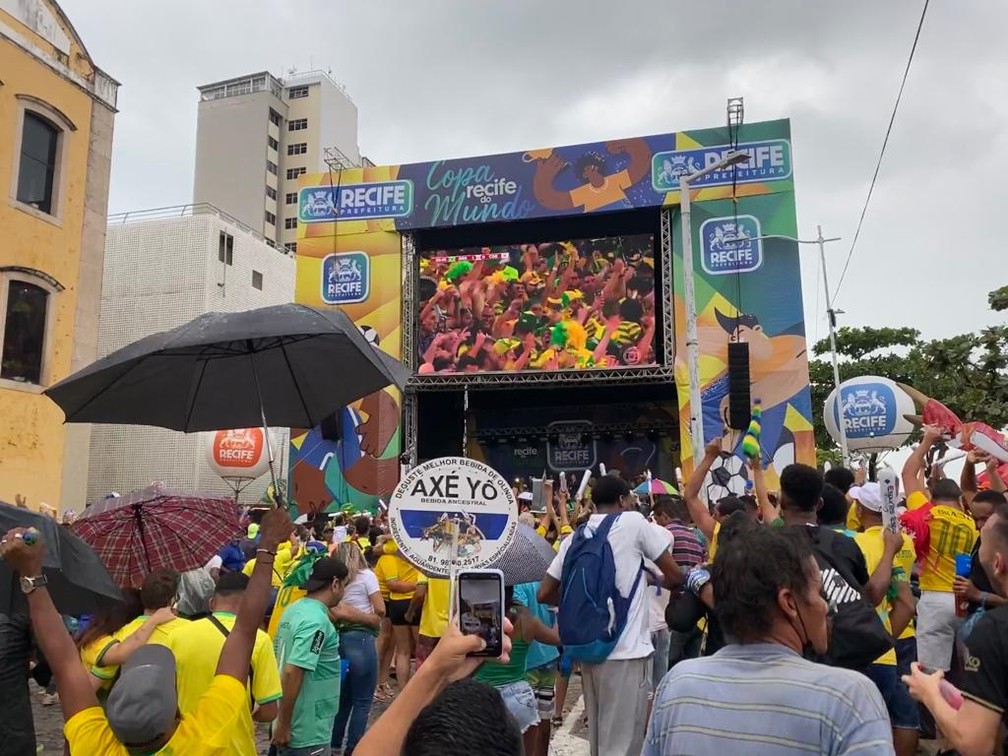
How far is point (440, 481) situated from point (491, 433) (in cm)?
2312

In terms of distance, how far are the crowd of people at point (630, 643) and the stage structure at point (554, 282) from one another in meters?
13.4

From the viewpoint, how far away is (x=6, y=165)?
16531 mm

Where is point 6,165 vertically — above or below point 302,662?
above

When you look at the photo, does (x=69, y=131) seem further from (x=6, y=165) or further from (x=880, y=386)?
(x=880, y=386)

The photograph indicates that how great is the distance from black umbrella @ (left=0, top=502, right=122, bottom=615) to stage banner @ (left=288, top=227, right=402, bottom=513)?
18.5 meters

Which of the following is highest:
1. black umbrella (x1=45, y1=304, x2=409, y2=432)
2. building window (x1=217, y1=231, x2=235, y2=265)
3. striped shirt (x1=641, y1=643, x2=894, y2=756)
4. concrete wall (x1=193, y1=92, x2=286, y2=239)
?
concrete wall (x1=193, y1=92, x2=286, y2=239)

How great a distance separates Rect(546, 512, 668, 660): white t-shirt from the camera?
4547 millimetres

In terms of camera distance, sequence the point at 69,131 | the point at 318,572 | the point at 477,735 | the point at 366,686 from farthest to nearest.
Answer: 1. the point at 69,131
2. the point at 366,686
3. the point at 318,572
4. the point at 477,735

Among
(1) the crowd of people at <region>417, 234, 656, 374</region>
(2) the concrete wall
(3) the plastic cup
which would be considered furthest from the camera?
(2) the concrete wall

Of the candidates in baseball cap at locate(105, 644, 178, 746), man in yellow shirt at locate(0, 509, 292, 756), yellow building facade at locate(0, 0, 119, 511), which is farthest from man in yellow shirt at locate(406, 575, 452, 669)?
yellow building facade at locate(0, 0, 119, 511)

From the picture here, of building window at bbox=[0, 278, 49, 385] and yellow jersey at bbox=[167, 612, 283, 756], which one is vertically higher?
building window at bbox=[0, 278, 49, 385]

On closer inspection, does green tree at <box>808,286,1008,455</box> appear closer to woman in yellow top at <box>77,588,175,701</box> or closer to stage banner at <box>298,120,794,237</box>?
stage banner at <box>298,120,794,237</box>

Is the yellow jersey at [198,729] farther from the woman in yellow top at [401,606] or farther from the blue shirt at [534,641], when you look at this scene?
the woman in yellow top at [401,606]

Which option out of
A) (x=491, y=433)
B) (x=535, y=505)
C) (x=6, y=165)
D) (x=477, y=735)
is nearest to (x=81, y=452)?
(x=6, y=165)
